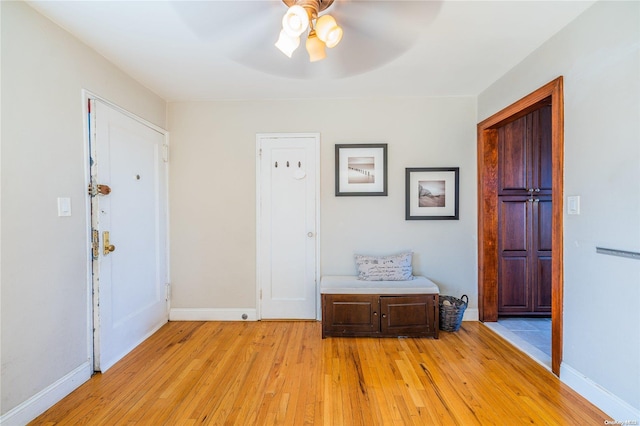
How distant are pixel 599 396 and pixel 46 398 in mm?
3374

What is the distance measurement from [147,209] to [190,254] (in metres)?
0.66

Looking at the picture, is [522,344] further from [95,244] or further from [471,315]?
[95,244]

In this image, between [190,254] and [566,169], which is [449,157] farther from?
[190,254]

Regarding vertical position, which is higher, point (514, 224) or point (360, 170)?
point (360, 170)

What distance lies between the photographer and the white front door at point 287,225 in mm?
2918

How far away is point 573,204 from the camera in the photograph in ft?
5.74

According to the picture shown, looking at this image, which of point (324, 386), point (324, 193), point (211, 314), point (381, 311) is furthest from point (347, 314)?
point (211, 314)

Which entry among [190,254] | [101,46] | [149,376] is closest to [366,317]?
[149,376]

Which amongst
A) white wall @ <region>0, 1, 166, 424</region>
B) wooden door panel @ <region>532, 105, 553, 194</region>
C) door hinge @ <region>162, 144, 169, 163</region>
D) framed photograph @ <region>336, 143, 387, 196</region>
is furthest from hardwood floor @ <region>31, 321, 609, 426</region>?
door hinge @ <region>162, 144, 169, 163</region>

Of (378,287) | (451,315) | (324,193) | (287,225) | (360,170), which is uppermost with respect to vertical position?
(360,170)

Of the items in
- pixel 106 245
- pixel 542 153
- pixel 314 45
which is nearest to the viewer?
pixel 314 45

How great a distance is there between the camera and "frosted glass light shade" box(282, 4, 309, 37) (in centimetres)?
120

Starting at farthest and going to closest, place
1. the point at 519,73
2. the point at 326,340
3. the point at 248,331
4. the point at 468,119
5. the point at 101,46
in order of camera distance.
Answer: the point at 468,119 → the point at 248,331 → the point at 326,340 → the point at 519,73 → the point at 101,46

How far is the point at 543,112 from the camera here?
281cm
